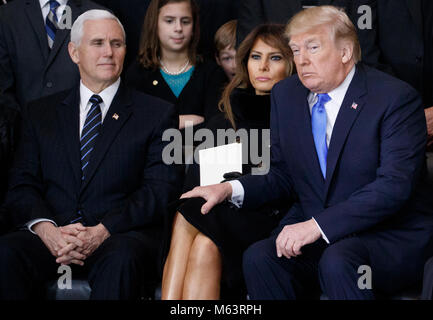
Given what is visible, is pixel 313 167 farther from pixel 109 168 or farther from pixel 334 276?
pixel 109 168

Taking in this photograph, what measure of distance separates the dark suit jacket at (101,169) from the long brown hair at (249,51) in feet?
1.67

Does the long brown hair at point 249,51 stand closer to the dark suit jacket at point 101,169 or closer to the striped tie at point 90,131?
the dark suit jacket at point 101,169

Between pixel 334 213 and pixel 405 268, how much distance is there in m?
Answer: 0.38

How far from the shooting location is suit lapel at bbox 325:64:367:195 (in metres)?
2.95

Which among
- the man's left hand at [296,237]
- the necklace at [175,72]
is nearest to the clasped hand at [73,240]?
the man's left hand at [296,237]

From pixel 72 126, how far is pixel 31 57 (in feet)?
3.20

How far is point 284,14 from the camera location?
4.21m

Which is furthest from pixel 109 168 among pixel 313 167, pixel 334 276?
pixel 334 276

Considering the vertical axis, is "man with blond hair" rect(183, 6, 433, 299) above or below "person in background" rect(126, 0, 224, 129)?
below

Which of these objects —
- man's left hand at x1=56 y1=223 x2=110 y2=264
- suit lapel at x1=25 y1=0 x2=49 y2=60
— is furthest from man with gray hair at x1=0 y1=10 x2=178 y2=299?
suit lapel at x1=25 y1=0 x2=49 y2=60

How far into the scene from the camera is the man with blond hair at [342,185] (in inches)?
111

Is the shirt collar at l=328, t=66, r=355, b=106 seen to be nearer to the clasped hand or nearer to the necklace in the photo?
the clasped hand

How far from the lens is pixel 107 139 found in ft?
11.3

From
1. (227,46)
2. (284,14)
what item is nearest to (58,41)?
(227,46)
